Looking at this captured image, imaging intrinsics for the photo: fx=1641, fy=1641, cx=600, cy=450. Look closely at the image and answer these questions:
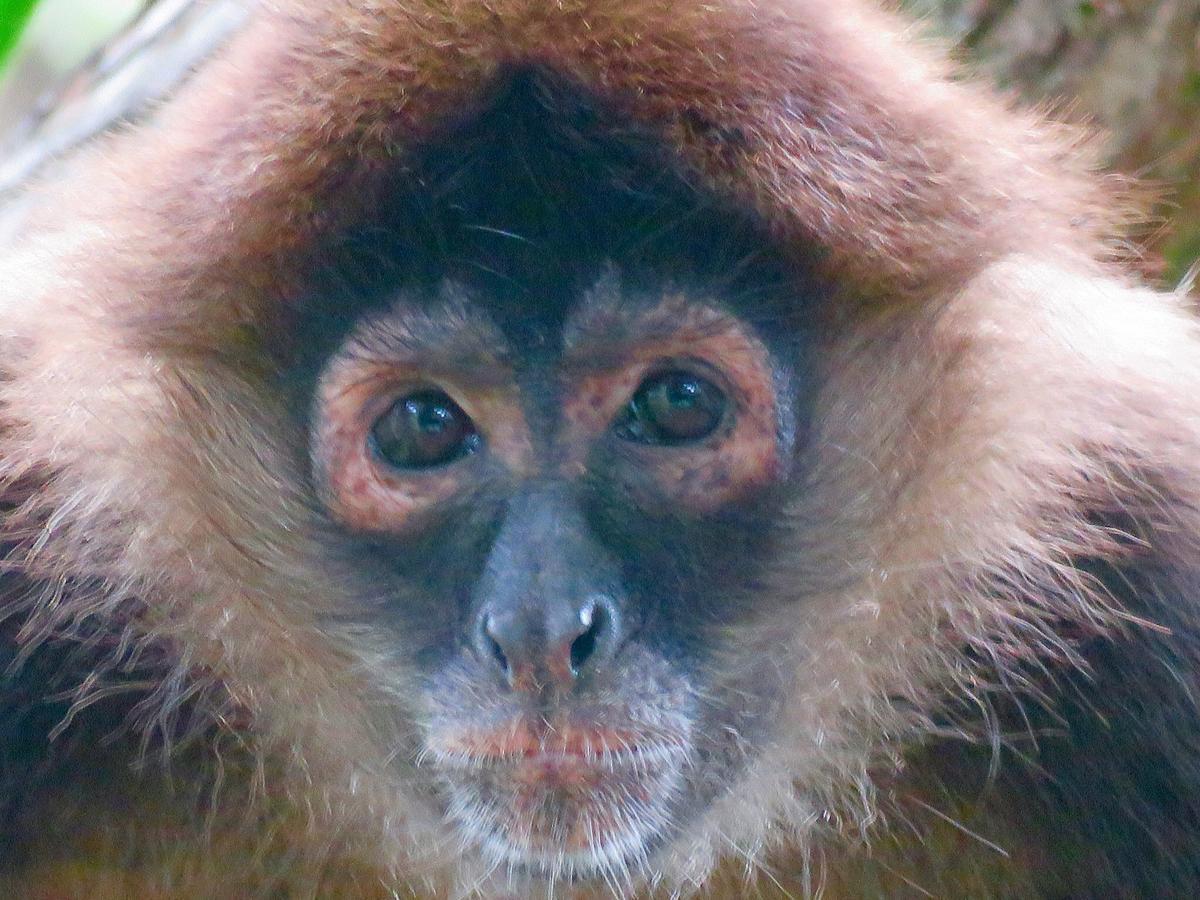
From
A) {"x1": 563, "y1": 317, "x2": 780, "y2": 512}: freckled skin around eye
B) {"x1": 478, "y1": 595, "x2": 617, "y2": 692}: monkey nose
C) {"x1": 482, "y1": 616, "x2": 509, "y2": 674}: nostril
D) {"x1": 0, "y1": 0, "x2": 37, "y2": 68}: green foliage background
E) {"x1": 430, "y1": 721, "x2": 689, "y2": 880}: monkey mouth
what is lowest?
{"x1": 430, "y1": 721, "x2": 689, "y2": 880}: monkey mouth

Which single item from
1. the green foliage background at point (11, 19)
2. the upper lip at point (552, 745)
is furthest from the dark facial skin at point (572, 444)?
the green foliage background at point (11, 19)

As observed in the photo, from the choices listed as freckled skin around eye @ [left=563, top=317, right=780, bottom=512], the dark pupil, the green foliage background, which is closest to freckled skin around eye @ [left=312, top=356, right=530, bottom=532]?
the dark pupil

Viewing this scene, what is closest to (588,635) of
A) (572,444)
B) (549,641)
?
(549,641)

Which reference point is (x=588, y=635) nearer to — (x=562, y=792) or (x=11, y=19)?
(x=562, y=792)

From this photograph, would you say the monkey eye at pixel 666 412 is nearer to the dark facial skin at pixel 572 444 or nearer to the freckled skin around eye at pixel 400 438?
the dark facial skin at pixel 572 444

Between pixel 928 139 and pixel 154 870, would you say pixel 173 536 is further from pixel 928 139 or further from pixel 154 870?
pixel 928 139

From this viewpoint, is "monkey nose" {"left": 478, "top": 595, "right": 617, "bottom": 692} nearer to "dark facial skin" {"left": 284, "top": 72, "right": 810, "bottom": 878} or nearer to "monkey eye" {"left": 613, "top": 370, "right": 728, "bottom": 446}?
"dark facial skin" {"left": 284, "top": 72, "right": 810, "bottom": 878}

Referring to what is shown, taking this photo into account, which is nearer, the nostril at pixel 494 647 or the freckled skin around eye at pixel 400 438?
the nostril at pixel 494 647

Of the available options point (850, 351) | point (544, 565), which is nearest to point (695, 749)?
point (544, 565)
